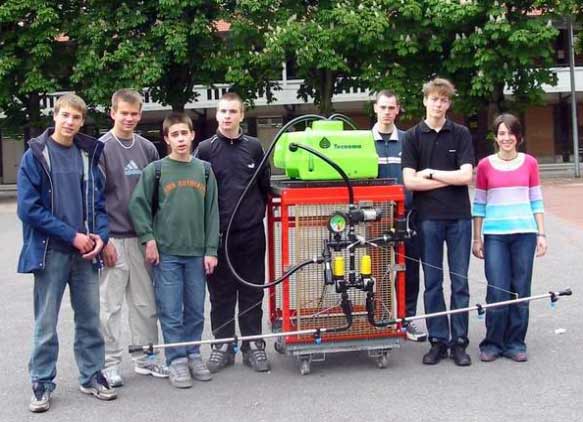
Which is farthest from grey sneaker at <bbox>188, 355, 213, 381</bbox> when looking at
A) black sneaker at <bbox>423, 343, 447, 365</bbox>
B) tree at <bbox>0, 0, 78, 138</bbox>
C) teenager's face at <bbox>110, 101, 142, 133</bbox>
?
tree at <bbox>0, 0, 78, 138</bbox>

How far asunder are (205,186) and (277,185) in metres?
0.54

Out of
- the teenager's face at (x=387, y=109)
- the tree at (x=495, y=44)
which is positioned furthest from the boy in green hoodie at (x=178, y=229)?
the tree at (x=495, y=44)

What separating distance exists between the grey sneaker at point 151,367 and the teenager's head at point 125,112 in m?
1.72

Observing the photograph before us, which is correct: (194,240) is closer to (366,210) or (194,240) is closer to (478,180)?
(366,210)

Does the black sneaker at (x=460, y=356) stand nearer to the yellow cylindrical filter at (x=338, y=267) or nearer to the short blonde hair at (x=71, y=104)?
the yellow cylindrical filter at (x=338, y=267)

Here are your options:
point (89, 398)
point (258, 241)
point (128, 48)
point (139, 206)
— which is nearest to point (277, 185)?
point (258, 241)

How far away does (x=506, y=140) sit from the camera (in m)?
5.73

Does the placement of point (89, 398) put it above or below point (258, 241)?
below

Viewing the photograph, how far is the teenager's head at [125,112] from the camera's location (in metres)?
5.50

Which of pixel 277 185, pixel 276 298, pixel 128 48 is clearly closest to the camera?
pixel 277 185

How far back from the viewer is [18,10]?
24.0 metres

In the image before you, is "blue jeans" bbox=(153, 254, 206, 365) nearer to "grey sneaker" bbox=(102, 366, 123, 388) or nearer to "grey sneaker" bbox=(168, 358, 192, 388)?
"grey sneaker" bbox=(168, 358, 192, 388)

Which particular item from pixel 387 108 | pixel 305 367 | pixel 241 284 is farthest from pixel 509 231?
pixel 241 284

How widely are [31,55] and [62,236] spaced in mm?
21810
